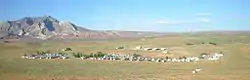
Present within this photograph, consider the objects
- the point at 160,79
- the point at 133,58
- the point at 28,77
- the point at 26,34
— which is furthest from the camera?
the point at 26,34

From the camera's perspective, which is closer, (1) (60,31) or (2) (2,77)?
(2) (2,77)

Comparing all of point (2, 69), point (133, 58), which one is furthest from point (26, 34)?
point (2, 69)

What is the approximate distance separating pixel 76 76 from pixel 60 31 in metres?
71.7

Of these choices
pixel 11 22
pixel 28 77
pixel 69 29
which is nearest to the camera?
pixel 28 77

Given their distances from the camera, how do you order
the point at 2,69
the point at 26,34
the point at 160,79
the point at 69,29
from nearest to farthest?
the point at 160,79 → the point at 2,69 → the point at 26,34 → the point at 69,29

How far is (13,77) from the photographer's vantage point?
49.3ft

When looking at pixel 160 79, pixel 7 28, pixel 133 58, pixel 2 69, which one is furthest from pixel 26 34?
pixel 160 79

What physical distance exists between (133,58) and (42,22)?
62.2 m

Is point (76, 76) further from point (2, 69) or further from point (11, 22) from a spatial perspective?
point (11, 22)

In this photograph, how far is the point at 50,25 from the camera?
86.6m

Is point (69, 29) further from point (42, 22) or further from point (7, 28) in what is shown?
point (7, 28)

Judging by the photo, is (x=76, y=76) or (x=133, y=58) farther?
(x=133, y=58)

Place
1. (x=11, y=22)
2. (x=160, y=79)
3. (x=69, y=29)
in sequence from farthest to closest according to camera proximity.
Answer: (x=69, y=29) < (x=11, y=22) < (x=160, y=79)

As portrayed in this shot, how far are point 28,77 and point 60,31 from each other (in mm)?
71889
